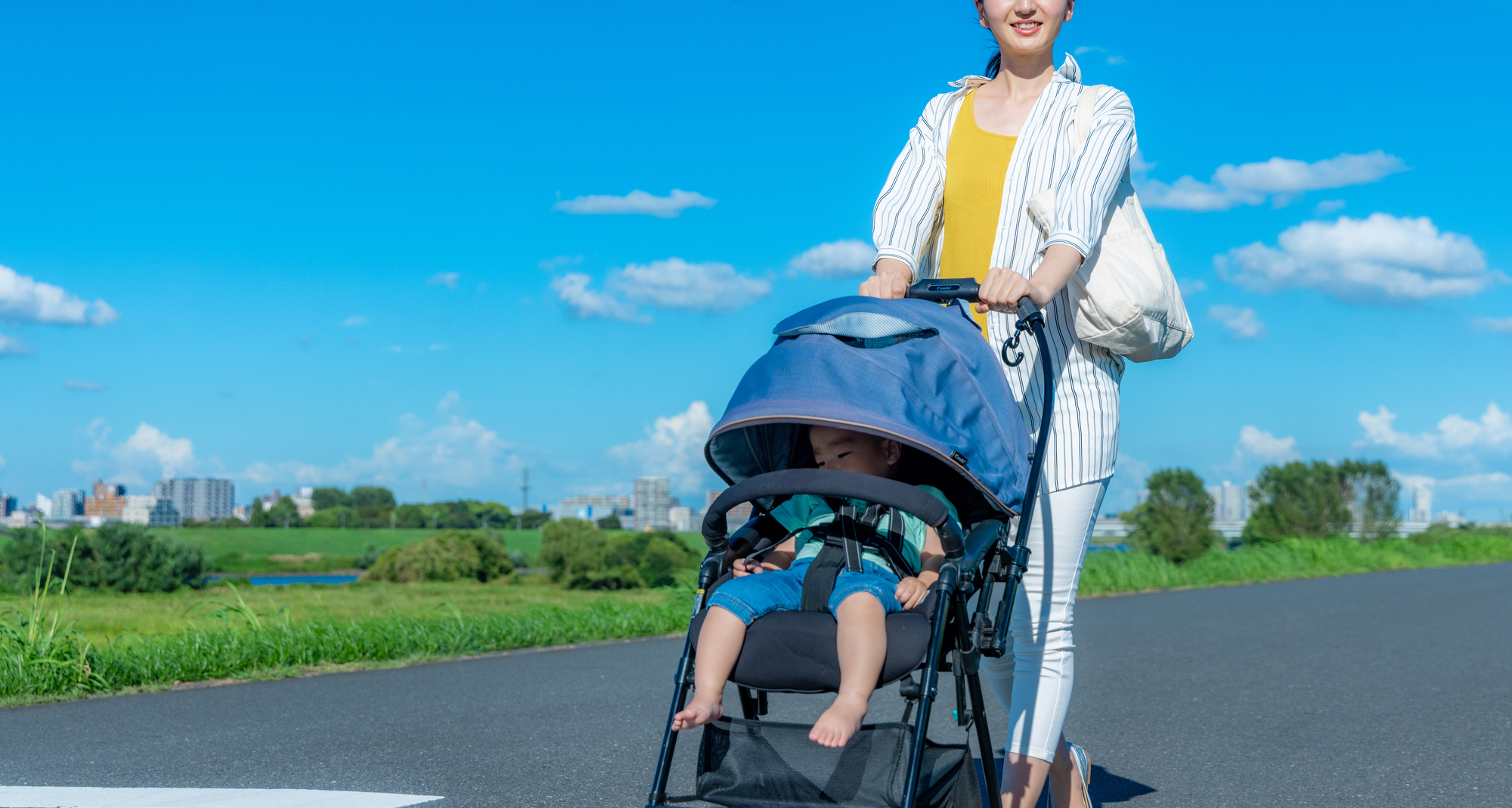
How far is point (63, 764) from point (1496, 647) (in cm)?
850

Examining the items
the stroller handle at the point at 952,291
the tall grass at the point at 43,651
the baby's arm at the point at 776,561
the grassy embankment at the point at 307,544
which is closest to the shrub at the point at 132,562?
the grassy embankment at the point at 307,544

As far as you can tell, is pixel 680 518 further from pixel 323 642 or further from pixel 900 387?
pixel 900 387

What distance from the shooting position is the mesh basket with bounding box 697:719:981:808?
238 centimetres

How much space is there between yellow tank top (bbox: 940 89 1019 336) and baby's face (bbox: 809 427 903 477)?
515mm

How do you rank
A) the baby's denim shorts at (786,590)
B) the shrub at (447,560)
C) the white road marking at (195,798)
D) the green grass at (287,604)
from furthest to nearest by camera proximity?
the shrub at (447,560)
the green grass at (287,604)
the white road marking at (195,798)
the baby's denim shorts at (786,590)

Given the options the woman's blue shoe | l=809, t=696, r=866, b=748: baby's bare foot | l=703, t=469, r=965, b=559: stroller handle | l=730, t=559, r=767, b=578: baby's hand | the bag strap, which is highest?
the bag strap

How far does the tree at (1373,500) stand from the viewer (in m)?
25.1

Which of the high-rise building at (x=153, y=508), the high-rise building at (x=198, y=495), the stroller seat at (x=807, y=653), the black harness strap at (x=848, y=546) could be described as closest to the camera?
the stroller seat at (x=807, y=653)

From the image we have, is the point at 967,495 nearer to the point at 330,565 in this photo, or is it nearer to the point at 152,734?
the point at 152,734

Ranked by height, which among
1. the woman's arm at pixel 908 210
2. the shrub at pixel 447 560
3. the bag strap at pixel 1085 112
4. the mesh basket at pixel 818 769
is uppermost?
the bag strap at pixel 1085 112

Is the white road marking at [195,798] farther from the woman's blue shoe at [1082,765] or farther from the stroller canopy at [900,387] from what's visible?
the woman's blue shoe at [1082,765]

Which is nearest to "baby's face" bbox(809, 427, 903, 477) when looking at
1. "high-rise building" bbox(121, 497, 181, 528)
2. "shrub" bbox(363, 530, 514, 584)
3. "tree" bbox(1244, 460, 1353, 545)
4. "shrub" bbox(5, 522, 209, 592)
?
"shrub" bbox(5, 522, 209, 592)

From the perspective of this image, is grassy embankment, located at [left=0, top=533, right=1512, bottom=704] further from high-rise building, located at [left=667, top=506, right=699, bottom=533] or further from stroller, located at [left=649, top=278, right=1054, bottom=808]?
high-rise building, located at [left=667, top=506, right=699, bottom=533]

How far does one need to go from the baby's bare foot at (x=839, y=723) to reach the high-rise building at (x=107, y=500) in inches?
1084
